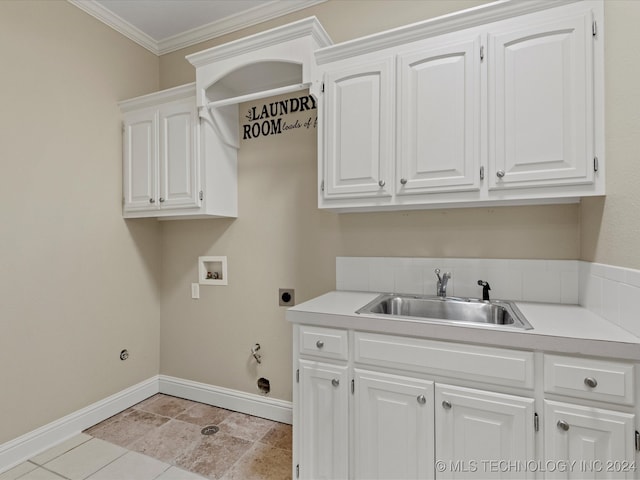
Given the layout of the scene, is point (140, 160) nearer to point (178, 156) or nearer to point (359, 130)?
point (178, 156)

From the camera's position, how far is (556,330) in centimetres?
124

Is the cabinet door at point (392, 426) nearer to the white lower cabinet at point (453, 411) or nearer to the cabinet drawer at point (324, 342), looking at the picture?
the white lower cabinet at point (453, 411)

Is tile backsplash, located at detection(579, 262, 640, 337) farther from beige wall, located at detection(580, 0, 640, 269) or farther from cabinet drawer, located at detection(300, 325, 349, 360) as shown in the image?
cabinet drawer, located at detection(300, 325, 349, 360)

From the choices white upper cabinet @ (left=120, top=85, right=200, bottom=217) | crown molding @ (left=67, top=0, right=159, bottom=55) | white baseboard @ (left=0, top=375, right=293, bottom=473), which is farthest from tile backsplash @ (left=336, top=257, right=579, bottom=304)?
crown molding @ (left=67, top=0, right=159, bottom=55)

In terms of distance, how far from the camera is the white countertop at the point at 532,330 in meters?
1.14

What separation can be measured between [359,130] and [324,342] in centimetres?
110

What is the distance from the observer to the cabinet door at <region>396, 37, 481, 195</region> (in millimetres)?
1577

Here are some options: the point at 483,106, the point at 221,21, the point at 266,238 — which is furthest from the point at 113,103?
the point at 483,106

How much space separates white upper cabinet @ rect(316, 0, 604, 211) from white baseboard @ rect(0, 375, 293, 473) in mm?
1567

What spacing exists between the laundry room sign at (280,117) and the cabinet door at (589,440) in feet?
6.51

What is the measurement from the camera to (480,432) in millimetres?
1298

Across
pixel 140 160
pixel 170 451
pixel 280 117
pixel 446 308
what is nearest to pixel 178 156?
pixel 140 160

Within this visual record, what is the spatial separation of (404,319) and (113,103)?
8.48 ft

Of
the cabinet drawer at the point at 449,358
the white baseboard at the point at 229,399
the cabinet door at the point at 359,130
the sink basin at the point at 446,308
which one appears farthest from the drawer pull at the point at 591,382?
the white baseboard at the point at 229,399
